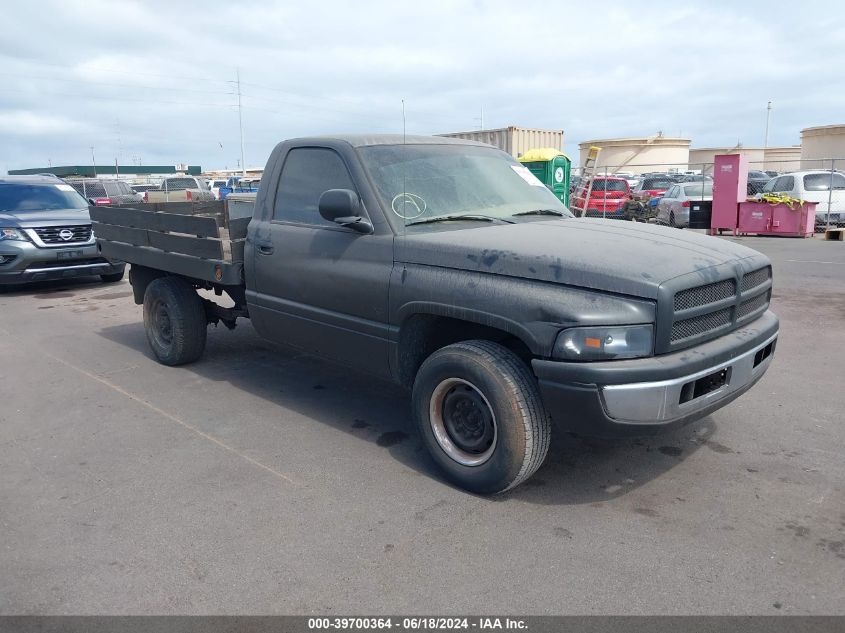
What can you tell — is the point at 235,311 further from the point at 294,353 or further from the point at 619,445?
the point at 619,445

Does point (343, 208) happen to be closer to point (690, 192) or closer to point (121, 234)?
point (121, 234)

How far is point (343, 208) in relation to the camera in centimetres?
405

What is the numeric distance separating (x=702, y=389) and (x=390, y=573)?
1.77 meters

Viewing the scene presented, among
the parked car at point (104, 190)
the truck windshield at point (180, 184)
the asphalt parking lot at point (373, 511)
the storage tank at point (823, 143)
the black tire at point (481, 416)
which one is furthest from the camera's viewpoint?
the storage tank at point (823, 143)

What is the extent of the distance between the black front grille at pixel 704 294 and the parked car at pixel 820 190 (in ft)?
54.8

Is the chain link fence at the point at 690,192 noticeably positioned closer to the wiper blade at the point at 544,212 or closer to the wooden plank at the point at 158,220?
the wooden plank at the point at 158,220

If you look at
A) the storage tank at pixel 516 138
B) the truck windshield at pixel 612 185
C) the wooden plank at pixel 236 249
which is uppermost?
the storage tank at pixel 516 138

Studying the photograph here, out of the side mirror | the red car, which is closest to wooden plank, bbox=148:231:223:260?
the side mirror

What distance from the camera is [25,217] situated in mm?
10633

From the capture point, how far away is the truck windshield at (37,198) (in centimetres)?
1132

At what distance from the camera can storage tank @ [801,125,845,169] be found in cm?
3878

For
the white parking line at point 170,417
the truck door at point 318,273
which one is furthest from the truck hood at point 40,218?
the truck door at point 318,273

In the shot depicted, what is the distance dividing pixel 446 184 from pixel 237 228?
70.4 inches
